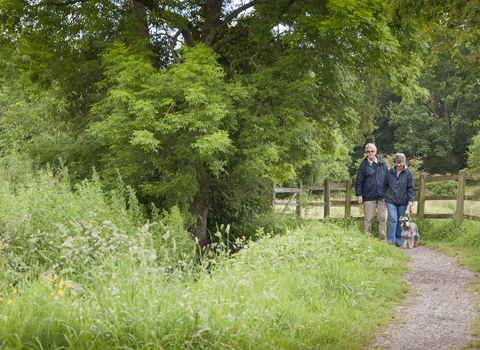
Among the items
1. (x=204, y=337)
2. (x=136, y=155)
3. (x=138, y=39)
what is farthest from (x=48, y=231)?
(x=138, y=39)

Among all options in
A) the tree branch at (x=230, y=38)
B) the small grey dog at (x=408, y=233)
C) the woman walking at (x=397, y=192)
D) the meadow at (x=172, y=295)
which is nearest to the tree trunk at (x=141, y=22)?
the tree branch at (x=230, y=38)

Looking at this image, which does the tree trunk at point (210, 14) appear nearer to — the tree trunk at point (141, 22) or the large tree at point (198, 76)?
the large tree at point (198, 76)

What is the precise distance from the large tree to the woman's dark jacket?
228 cm

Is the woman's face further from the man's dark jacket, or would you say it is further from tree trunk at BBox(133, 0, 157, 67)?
tree trunk at BBox(133, 0, 157, 67)

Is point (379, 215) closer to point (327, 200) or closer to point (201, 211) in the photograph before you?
point (327, 200)

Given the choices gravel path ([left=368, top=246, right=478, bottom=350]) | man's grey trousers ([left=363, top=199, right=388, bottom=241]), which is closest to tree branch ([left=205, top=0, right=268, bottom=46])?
man's grey trousers ([left=363, top=199, right=388, bottom=241])

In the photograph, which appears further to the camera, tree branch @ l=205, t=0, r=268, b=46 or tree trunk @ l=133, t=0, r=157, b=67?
tree trunk @ l=133, t=0, r=157, b=67

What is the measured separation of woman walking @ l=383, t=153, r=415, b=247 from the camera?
8.93 meters

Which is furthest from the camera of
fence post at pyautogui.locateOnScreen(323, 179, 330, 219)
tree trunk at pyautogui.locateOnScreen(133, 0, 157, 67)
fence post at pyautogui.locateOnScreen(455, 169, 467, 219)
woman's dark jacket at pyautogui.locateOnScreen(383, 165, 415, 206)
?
fence post at pyautogui.locateOnScreen(323, 179, 330, 219)

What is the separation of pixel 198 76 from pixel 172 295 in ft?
20.7

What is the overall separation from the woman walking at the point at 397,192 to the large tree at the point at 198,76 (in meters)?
2.20

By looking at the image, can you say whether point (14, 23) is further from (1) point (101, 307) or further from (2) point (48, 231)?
(1) point (101, 307)

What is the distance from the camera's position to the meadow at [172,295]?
2.95 metres

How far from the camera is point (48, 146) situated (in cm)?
1272
